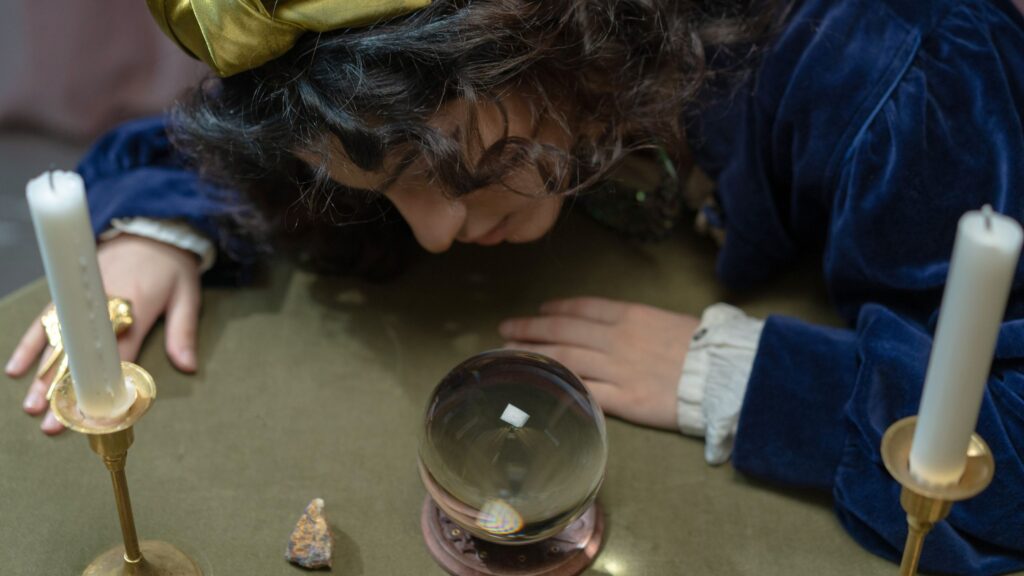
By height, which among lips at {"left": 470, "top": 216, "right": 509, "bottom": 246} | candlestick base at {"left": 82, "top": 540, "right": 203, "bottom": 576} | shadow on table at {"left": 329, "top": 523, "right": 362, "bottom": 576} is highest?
lips at {"left": 470, "top": 216, "right": 509, "bottom": 246}

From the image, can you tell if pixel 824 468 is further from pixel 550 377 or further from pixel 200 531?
pixel 200 531

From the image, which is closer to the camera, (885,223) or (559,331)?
(885,223)

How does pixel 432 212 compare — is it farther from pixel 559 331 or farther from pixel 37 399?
pixel 37 399

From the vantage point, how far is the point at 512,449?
57 centimetres

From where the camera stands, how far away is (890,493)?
25.1 inches

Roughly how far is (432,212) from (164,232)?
26 cm

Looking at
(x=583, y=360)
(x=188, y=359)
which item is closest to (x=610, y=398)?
(x=583, y=360)

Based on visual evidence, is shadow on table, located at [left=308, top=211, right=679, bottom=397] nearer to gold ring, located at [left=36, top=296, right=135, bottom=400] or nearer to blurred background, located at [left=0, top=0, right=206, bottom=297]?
gold ring, located at [left=36, top=296, right=135, bottom=400]

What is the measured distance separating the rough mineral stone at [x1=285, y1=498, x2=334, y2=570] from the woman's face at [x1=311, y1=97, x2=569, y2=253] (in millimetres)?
191

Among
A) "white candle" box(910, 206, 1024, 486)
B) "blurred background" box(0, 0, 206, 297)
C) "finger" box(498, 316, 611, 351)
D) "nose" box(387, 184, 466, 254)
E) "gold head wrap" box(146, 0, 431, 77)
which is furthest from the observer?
"blurred background" box(0, 0, 206, 297)

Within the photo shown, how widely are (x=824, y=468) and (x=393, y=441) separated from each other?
27 cm

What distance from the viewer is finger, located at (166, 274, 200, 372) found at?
770mm

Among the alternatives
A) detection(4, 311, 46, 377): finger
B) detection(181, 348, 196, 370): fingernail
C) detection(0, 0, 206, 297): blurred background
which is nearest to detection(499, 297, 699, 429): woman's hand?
detection(181, 348, 196, 370): fingernail

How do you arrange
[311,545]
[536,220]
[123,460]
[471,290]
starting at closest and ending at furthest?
1. [123,460]
2. [311,545]
3. [536,220]
4. [471,290]
